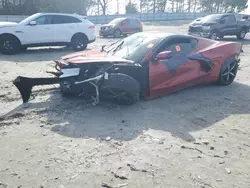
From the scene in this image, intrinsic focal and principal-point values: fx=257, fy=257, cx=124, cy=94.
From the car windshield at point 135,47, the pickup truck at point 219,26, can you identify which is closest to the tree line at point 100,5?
the pickup truck at point 219,26

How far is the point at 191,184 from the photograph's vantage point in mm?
2793

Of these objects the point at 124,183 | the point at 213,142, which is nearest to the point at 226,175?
the point at 213,142

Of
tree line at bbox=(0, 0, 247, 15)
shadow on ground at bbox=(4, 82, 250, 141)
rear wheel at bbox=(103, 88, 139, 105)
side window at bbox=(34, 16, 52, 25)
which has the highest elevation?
tree line at bbox=(0, 0, 247, 15)

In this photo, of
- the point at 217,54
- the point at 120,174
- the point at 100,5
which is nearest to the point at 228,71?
the point at 217,54

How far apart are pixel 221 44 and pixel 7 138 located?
5.20 meters

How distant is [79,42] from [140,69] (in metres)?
7.84

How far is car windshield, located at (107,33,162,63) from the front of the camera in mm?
5152

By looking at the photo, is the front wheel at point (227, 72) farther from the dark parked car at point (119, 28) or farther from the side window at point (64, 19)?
the dark parked car at point (119, 28)

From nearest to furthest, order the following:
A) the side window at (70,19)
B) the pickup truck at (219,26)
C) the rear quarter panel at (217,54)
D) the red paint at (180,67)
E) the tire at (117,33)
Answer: the red paint at (180,67), the rear quarter panel at (217,54), the side window at (70,19), the pickup truck at (219,26), the tire at (117,33)

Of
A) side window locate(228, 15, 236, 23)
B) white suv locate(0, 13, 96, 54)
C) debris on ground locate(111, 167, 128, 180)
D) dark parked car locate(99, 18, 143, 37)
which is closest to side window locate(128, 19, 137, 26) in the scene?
dark parked car locate(99, 18, 143, 37)

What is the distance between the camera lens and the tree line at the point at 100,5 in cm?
3281

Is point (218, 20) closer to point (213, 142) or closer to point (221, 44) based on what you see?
point (221, 44)

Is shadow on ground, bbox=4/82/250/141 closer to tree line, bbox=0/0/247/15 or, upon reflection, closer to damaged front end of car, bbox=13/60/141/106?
damaged front end of car, bbox=13/60/141/106

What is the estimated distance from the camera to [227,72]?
21.1 ft
